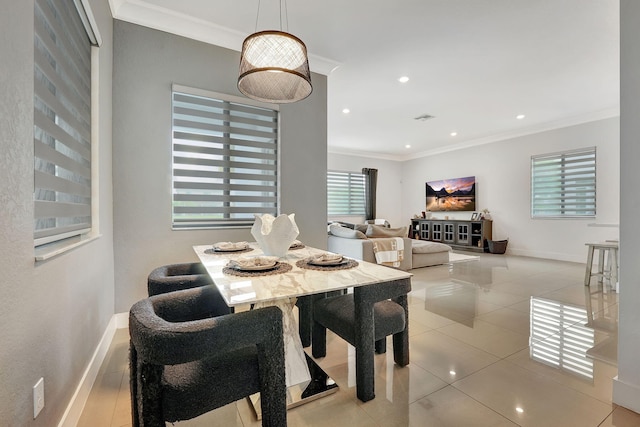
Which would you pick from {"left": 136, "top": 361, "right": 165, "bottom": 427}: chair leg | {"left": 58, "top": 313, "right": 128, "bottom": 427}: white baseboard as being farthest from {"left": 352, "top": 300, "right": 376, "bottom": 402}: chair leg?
{"left": 58, "top": 313, "right": 128, "bottom": 427}: white baseboard

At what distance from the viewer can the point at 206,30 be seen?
269 cm

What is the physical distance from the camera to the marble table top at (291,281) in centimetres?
112

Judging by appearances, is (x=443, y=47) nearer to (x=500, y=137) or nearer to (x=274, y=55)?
(x=274, y=55)

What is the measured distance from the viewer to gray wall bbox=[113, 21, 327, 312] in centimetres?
246

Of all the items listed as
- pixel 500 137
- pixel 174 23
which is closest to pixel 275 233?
pixel 174 23

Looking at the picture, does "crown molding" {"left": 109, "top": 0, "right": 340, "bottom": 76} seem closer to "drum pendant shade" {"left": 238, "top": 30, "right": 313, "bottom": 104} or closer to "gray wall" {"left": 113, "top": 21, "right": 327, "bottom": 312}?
"gray wall" {"left": 113, "top": 21, "right": 327, "bottom": 312}

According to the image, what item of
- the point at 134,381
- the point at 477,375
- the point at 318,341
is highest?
the point at 134,381

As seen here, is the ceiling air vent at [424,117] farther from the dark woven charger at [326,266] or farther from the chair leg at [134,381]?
the chair leg at [134,381]

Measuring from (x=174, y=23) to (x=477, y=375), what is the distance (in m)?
3.70

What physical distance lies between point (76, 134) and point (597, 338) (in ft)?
13.1

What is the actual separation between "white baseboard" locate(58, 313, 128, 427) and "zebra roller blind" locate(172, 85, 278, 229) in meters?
1.01

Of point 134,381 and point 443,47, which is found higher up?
point 443,47

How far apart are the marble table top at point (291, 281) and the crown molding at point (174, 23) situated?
7.47 feet

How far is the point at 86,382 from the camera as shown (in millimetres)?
1603
